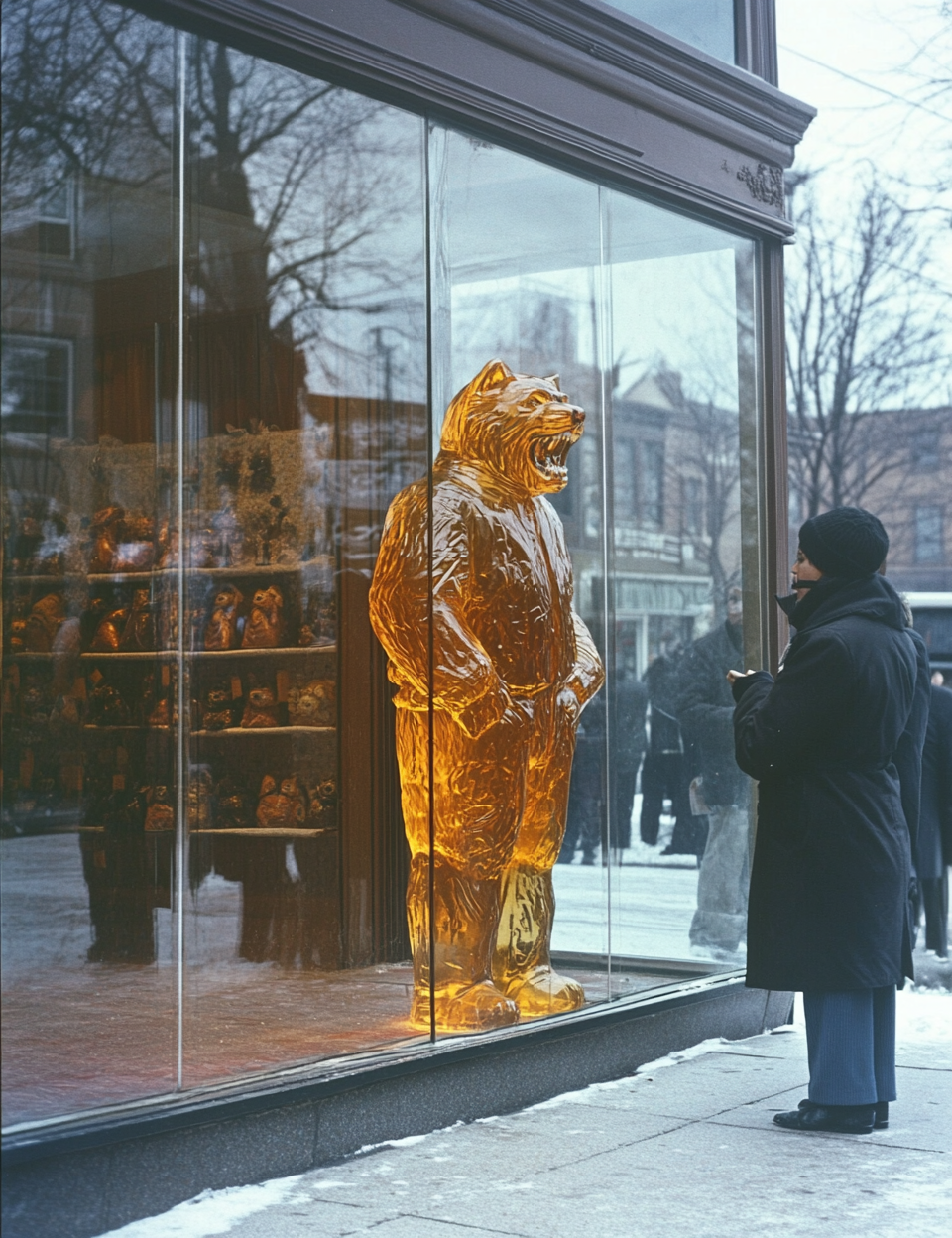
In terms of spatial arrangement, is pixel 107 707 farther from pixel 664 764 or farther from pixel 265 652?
pixel 664 764

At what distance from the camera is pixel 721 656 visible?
24.6 feet

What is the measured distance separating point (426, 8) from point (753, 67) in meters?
2.55

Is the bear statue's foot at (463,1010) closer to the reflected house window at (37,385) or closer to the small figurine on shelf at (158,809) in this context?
the small figurine on shelf at (158,809)

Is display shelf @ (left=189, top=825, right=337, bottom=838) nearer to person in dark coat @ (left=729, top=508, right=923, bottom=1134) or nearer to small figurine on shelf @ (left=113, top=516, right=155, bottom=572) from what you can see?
small figurine on shelf @ (left=113, top=516, right=155, bottom=572)

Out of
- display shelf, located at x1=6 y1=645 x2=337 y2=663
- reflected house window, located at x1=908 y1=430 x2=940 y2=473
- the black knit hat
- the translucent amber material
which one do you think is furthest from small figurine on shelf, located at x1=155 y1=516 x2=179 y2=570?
reflected house window, located at x1=908 y1=430 x2=940 y2=473

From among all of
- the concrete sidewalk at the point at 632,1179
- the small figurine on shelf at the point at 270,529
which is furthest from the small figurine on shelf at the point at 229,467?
the concrete sidewalk at the point at 632,1179

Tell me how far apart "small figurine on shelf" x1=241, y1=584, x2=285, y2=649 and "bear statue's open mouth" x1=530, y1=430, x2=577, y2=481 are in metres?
1.04

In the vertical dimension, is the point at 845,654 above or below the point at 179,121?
below

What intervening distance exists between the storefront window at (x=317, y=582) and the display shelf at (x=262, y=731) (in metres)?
0.03

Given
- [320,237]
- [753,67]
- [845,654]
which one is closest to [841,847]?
[845,654]

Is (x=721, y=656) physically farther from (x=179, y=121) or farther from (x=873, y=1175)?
(x=179, y=121)

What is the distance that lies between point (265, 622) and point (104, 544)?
2.61 feet

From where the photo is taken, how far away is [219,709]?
5.38m

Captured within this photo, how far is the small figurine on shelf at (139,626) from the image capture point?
502 centimetres
